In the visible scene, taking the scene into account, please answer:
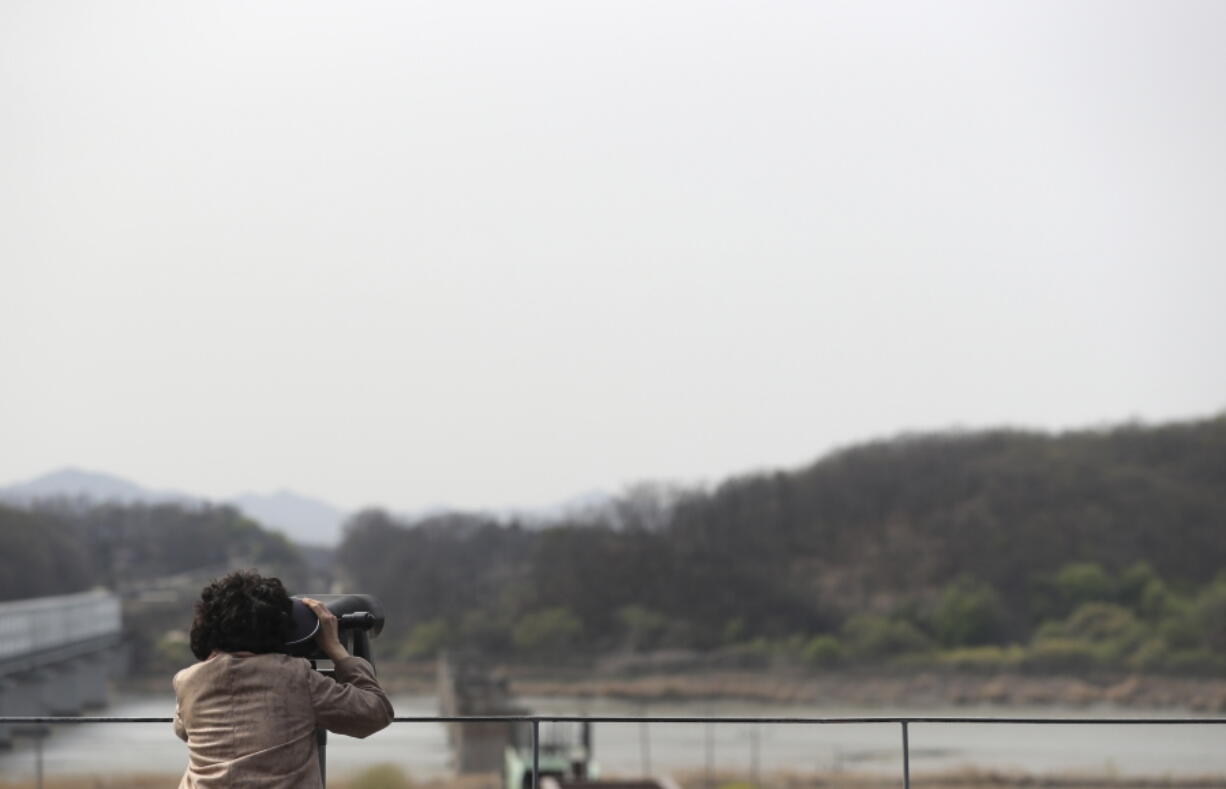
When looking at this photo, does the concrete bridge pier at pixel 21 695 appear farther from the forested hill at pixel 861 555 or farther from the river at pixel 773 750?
the forested hill at pixel 861 555

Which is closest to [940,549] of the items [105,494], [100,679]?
[100,679]

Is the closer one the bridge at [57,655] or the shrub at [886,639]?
the bridge at [57,655]

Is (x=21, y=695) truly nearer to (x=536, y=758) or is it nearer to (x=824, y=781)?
(x=824, y=781)

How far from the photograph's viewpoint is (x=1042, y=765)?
57875 mm

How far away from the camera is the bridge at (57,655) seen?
60.6m

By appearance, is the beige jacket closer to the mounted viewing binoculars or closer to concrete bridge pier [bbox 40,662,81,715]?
the mounted viewing binoculars

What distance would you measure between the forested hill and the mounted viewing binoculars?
87.0m

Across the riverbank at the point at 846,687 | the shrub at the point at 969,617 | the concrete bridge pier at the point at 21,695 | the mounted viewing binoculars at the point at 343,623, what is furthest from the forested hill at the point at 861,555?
the mounted viewing binoculars at the point at 343,623

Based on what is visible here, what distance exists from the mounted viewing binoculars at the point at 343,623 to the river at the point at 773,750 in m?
46.4

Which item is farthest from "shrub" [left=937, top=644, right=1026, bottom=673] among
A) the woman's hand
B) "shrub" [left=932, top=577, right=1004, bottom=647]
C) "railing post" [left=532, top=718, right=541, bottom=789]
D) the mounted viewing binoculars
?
the woman's hand

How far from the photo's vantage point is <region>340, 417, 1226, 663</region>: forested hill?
291 ft

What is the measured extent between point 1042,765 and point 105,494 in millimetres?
77340

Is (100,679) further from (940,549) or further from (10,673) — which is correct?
(940,549)

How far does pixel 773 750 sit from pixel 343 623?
58338 mm
